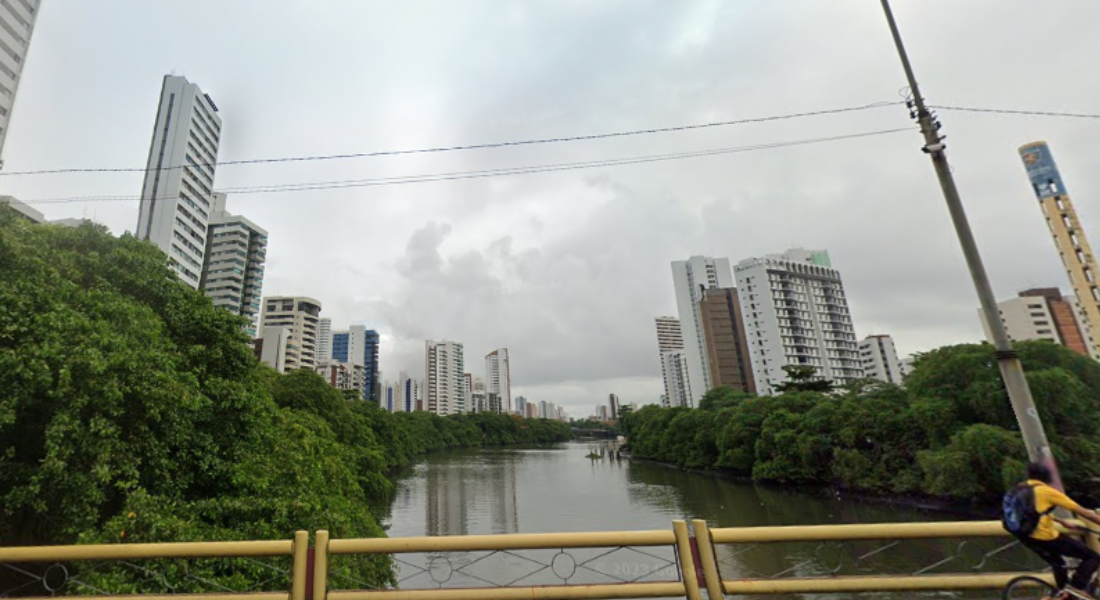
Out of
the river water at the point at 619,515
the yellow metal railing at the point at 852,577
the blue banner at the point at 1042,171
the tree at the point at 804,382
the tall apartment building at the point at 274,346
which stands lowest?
the river water at the point at 619,515

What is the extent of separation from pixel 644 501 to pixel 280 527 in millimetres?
28156

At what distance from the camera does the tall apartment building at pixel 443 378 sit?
485 ft

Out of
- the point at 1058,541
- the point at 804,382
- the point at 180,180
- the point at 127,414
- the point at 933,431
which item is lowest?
the point at 1058,541

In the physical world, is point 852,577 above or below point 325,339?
below

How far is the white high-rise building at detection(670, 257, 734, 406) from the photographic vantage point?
9856 cm

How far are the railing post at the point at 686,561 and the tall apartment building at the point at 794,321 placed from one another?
75700 mm

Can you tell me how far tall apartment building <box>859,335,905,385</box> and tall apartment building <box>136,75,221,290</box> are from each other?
107m

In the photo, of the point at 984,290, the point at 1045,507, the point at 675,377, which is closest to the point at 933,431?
the point at 984,290

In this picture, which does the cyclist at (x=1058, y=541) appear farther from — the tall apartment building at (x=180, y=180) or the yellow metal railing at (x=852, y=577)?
the tall apartment building at (x=180, y=180)

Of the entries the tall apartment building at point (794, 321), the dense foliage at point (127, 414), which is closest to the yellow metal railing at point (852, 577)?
the dense foliage at point (127, 414)

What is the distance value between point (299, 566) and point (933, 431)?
2729 centimetres

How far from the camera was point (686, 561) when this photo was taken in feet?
13.5

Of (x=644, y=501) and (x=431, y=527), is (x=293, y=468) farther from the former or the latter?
(x=644, y=501)

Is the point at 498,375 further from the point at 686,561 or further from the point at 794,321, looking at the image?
the point at 686,561
